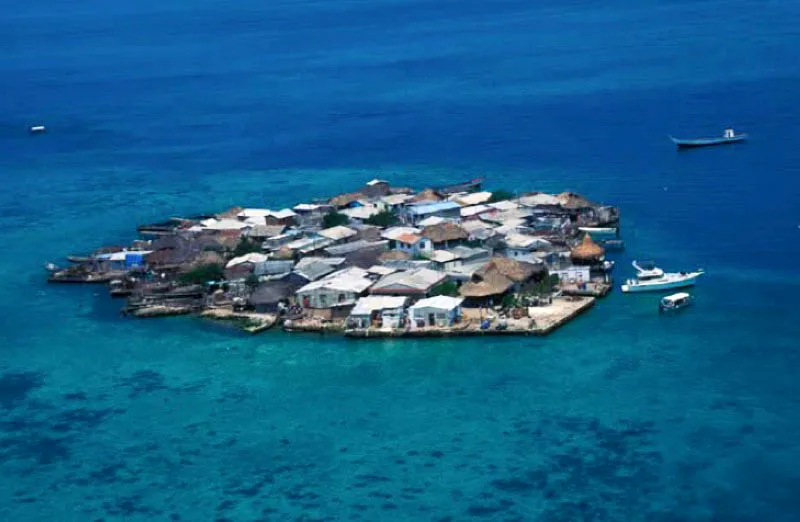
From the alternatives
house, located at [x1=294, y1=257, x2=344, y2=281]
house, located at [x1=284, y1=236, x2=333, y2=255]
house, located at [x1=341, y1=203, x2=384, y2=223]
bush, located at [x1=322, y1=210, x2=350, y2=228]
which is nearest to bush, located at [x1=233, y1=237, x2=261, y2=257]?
house, located at [x1=284, y1=236, x2=333, y2=255]

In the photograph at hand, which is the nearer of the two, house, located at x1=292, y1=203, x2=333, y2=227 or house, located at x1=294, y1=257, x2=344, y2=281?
house, located at x1=294, y1=257, x2=344, y2=281

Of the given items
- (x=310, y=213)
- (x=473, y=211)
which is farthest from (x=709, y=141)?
(x=310, y=213)

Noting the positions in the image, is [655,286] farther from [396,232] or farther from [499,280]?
[396,232]

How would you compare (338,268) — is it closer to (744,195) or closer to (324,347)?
(324,347)

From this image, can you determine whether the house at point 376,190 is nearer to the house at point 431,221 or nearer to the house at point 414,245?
the house at point 431,221

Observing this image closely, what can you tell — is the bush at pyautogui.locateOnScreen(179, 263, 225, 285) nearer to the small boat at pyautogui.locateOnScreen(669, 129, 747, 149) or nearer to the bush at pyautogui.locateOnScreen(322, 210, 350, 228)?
the bush at pyautogui.locateOnScreen(322, 210, 350, 228)

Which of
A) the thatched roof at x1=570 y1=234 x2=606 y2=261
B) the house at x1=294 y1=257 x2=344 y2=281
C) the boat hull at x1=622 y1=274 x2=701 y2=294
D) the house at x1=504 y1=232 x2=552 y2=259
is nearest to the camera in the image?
the boat hull at x1=622 y1=274 x2=701 y2=294

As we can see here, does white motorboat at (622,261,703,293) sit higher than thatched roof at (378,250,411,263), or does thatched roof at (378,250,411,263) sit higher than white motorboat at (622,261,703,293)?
thatched roof at (378,250,411,263)
